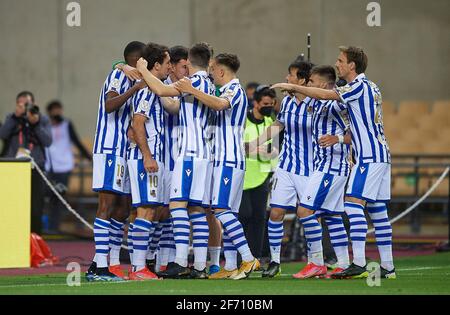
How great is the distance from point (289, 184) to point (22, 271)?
3.26 metres

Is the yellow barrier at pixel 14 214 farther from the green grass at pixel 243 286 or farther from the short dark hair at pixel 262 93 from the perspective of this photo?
the short dark hair at pixel 262 93

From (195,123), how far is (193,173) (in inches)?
18.7

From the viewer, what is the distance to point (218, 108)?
38.5 feet

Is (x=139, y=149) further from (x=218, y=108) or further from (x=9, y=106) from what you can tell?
(x=9, y=106)

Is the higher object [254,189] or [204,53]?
[204,53]

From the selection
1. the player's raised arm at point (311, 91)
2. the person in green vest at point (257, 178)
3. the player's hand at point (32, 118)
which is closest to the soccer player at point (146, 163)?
the player's raised arm at point (311, 91)

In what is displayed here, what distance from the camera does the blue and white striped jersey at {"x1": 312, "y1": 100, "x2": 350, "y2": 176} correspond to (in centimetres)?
1237

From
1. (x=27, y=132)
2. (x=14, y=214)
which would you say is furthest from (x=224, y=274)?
(x=27, y=132)

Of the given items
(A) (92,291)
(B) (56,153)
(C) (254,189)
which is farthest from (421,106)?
(A) (92,291)

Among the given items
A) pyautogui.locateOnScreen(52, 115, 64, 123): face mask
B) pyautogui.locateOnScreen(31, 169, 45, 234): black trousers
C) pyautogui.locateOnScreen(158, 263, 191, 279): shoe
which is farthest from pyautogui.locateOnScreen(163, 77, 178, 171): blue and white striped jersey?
pyautogui.locateOnScreen(52, 115, 64, 123): face mask

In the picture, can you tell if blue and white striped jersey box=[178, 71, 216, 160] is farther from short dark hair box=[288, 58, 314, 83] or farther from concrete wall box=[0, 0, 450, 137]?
concrete wall box=[0, 0, 450, 137]

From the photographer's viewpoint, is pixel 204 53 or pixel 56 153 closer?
pixel 204 53

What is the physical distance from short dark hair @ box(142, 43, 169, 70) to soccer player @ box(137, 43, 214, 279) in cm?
19
